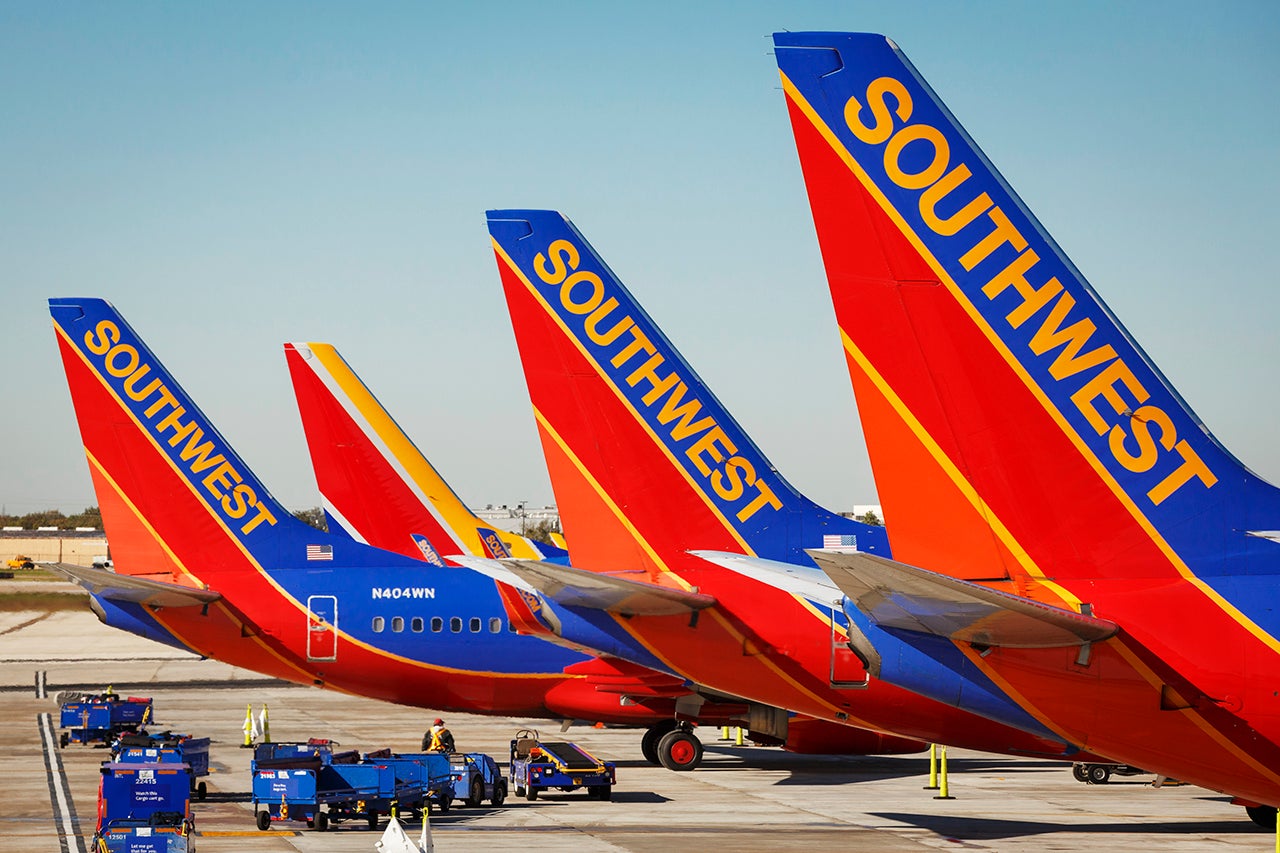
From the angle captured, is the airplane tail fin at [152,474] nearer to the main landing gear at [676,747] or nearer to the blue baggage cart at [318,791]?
the blue baggage cart at [318,791]

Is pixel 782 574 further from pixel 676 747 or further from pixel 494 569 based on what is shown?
pixel 676 747

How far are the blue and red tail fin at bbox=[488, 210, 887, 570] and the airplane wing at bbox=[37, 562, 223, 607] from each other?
1051 centimetres

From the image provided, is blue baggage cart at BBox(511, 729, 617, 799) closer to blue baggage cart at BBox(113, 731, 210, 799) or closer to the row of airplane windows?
the row of airplane windows

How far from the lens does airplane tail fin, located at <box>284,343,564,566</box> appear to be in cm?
3966

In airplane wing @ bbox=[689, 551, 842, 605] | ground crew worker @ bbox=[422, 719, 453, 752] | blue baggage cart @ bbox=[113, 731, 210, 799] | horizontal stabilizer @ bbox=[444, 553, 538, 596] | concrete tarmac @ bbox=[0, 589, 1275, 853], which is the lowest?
concrete tarmac @ bbox=[0, 589, 1275, 853]

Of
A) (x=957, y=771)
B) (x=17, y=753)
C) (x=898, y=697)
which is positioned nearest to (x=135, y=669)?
(x=17, y=753)

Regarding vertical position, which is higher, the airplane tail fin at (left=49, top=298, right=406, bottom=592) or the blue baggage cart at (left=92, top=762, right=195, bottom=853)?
the airplane tail fin at (left=49, top=298, right=406, bottom=592)

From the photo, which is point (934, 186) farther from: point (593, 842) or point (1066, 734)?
point (593, 842)

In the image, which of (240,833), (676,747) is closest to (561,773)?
(676,747)

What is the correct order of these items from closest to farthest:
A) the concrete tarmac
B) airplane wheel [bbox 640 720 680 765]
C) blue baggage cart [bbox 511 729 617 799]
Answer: the concrete tarmac
blue baggage cart [bbox 511 729 617 799]
airplane wheel [bbox 640 720 680 765]

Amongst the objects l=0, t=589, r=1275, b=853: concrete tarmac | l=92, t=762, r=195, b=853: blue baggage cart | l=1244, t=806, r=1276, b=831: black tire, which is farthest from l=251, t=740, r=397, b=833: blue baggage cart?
l=1244, t=806, r=1276, b=831: black tire

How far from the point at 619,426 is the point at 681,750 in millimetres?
11436

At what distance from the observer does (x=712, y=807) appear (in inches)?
1103

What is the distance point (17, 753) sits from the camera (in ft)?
119
